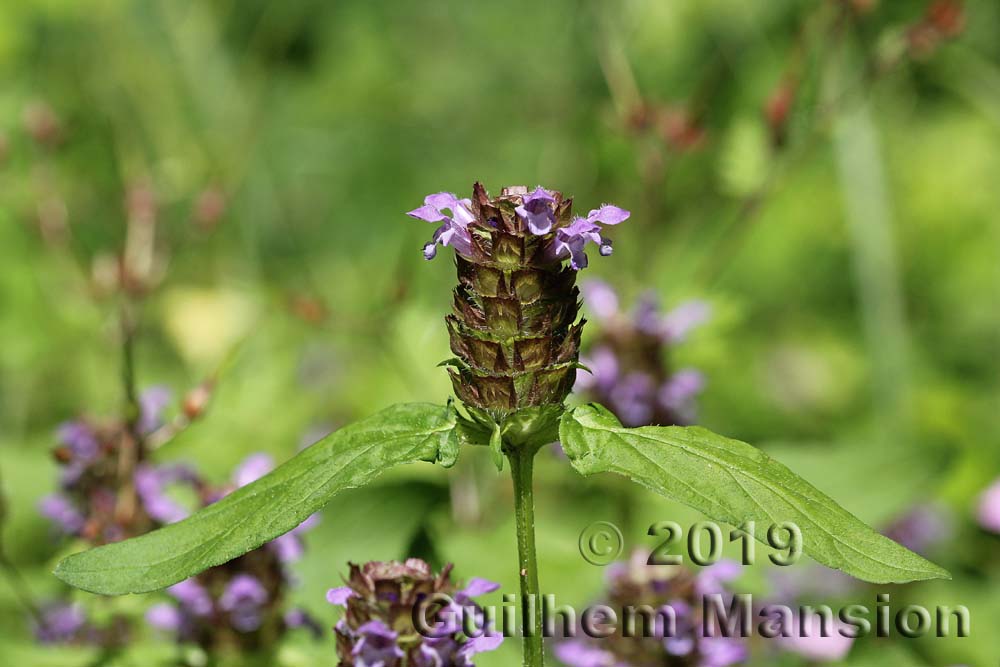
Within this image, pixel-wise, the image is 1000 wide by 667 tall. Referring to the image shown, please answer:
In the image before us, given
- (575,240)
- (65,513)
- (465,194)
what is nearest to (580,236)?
(575,240)

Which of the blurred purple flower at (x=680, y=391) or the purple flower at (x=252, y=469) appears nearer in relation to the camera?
the purple flower at (x=252, y=469)

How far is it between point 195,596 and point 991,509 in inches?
65.6

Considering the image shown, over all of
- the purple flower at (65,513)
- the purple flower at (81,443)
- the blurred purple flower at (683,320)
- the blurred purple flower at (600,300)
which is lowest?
the purple flower at (65,513)

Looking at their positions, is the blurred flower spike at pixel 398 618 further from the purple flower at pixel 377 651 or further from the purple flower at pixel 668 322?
the purple flower at pixel 668 322

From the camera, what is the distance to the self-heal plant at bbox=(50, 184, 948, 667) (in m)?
0.94

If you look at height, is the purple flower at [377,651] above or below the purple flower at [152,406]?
below

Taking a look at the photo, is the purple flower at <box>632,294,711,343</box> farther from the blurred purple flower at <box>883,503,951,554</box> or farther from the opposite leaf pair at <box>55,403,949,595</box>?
the opposite leaf pair at <box>55,403,949,595</box>

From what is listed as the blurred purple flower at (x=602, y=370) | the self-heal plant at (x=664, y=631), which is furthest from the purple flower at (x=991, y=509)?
the self-heal plant at (x=664, y=631)

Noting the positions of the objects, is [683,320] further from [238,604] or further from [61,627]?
[61,627]

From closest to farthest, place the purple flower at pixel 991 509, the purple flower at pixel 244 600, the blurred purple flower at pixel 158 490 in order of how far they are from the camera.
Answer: the purple flower at pixel 244 600 → the blurred purple flower at pixel 158 490 → the purple flower at pixel 991 509

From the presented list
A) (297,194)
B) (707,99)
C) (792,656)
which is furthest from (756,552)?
(297,194)

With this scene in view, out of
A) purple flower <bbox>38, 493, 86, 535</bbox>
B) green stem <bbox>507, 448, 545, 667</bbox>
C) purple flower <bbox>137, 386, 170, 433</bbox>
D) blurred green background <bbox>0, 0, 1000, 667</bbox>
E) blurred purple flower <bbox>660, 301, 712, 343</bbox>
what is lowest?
green stem <bbox>507, 448, 545, 667</bbox>

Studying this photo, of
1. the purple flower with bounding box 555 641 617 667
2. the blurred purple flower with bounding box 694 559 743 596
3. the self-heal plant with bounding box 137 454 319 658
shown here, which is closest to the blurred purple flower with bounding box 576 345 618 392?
the blurred purple flower with bounding box 694 559 743 596

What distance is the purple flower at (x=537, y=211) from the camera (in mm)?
1005
